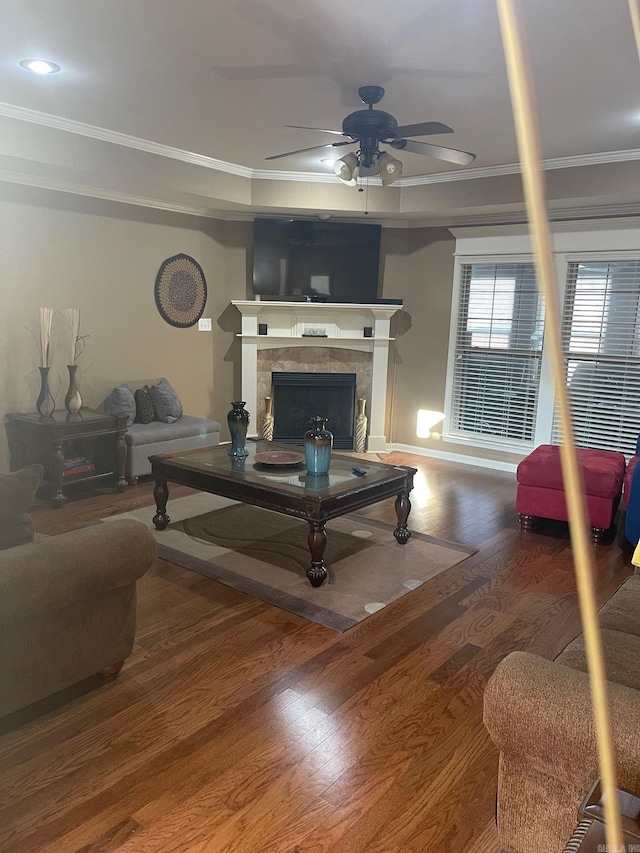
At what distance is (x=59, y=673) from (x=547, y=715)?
5.57 ft

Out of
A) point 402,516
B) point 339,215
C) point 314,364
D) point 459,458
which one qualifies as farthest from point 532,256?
point 402,516

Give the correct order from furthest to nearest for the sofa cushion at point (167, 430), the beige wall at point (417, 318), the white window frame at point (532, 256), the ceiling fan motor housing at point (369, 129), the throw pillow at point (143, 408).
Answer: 1. the beige wall at point (417, 318)
2. the throw pillow at point (143, 408)
3. the white window frame at point (532, 256)
4. the sofa cushion at point (167, 430)
5. the ceiling fan motor housing at point (369, 129)

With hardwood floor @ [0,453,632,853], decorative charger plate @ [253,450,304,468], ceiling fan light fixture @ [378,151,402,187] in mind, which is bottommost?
hardwood floor @ [0,453,632,853]

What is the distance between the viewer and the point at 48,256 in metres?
5.05

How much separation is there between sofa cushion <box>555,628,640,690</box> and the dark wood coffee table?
1.53 metres

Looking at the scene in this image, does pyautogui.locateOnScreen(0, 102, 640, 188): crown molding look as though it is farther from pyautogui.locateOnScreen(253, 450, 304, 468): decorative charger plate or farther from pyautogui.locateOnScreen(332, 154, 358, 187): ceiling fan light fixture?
pyautogui.locateOnScreen(253, 450, 304, 468): decorative charger plate

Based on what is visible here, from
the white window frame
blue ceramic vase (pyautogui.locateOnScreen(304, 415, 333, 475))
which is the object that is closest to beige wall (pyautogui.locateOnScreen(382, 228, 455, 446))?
the white window frame

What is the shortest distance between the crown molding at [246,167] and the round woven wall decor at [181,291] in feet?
3.38

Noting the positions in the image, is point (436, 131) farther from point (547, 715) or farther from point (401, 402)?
point (401, 402)

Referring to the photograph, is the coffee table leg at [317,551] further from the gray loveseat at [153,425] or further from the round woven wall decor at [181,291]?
the round woven wall decor at [181,291]

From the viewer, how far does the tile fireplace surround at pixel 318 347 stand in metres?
6.46

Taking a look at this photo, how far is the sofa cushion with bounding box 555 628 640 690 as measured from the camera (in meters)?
1.82

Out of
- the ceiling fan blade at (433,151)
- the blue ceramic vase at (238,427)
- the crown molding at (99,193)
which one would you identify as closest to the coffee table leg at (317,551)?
the blue ceramic vase at (238,427)

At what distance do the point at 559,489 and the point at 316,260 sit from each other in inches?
135
